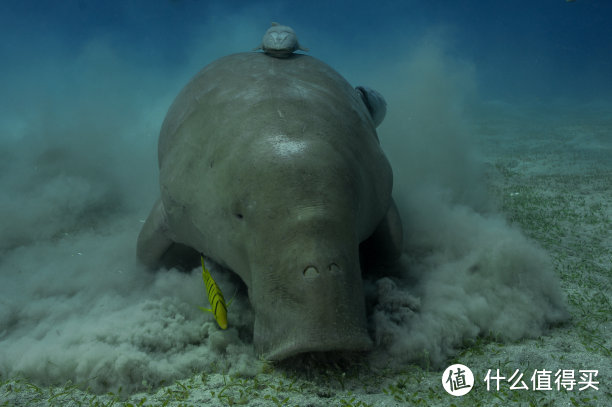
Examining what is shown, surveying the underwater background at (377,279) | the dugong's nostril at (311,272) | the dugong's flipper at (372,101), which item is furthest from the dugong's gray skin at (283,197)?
the dugong's flipper at (372,101)

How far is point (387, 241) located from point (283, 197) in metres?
1.79

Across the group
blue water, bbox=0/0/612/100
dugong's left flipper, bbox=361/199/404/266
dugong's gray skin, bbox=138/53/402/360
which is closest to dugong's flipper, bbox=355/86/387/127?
dugong's gray skin, bbox=138/53/402/360

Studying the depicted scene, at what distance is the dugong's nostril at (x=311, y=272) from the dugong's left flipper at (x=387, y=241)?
1820 mm

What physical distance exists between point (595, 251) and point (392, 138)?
5.46 m

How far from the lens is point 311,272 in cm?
196

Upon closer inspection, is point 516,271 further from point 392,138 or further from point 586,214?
point 392,138

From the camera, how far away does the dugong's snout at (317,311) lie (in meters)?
1.94

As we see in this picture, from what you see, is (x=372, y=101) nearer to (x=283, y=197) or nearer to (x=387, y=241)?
(x=387, y=241)

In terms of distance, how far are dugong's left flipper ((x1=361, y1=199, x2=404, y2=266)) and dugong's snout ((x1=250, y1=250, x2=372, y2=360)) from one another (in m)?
1.65

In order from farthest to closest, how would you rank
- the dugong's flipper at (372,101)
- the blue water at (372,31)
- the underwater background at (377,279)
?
1. the blue water at (372,31)
2. the dugong's flipper at (372,101)
3. the underwater background at (377,279)

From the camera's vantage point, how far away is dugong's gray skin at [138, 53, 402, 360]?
200 centimetres

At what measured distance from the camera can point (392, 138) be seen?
9.41 metres

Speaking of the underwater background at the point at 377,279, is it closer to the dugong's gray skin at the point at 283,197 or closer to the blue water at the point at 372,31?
the dugong's gray skin at the point at 283,197

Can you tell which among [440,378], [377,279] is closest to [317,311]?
[440,378]
